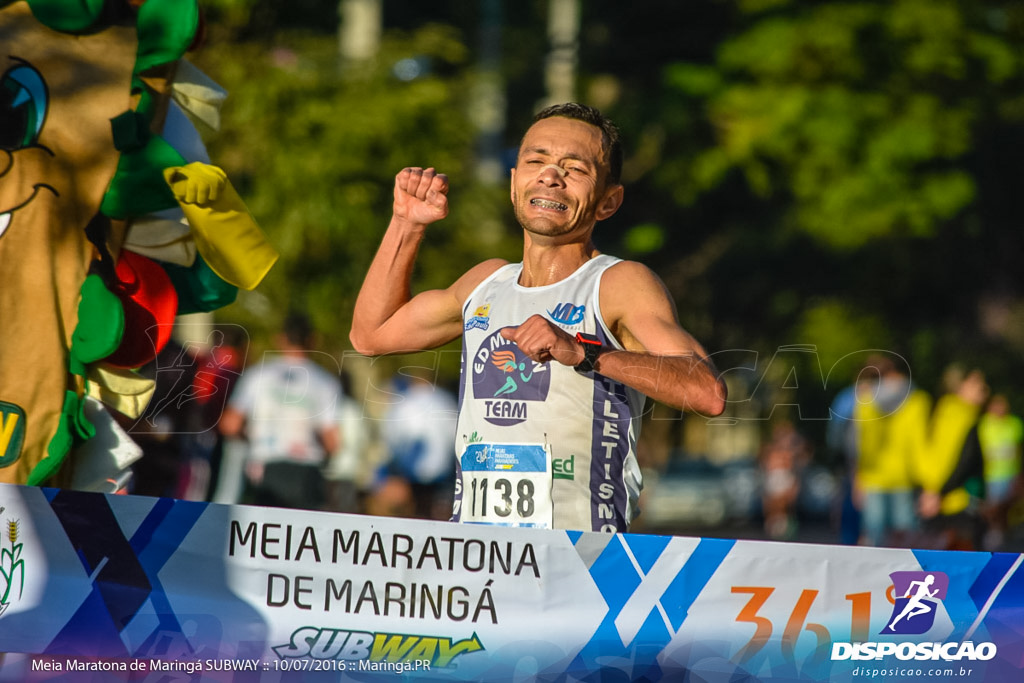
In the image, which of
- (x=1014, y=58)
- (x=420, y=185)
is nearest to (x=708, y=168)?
(x=1014, y=58)

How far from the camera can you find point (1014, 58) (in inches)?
773

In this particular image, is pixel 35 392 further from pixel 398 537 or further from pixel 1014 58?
pixel 1014 58

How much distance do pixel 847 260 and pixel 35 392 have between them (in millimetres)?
18373

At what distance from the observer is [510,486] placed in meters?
4.11

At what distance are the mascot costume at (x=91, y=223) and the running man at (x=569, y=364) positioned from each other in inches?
46.5

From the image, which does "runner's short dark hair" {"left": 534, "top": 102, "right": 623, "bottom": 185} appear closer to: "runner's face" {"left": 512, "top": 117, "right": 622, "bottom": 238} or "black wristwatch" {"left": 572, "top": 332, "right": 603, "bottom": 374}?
"runner's face" {"left": 512, "top": 117, "right": 622, "bottom": 238}

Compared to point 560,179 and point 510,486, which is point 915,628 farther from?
point 560,179

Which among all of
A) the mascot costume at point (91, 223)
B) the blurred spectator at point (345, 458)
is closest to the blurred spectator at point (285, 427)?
the blurred spectator at point (345, 458)

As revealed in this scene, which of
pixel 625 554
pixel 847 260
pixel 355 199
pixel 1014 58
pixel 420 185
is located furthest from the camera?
pixel 847 260

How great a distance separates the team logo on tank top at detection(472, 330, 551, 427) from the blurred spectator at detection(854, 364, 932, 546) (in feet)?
26.9

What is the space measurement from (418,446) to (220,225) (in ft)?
26.5

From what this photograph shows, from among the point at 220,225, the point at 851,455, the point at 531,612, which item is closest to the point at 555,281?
the point at 531,612

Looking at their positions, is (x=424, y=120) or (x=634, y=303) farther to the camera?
(x=424, y=120)

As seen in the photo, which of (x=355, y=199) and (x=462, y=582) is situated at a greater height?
(x=355, y=199)
